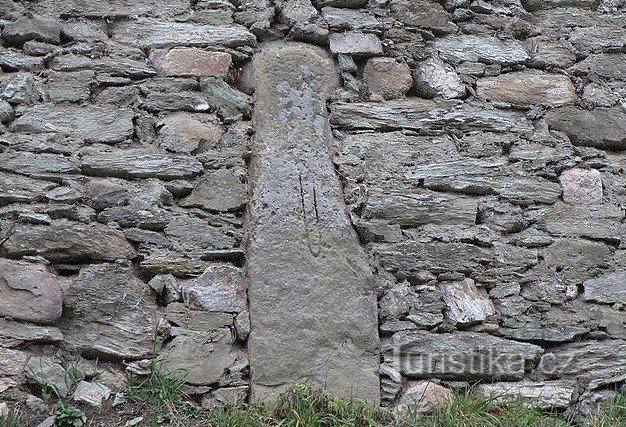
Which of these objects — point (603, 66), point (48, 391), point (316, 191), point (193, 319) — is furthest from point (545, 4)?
point (48, 391)

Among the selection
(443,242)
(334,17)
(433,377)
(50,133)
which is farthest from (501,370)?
(50,133)

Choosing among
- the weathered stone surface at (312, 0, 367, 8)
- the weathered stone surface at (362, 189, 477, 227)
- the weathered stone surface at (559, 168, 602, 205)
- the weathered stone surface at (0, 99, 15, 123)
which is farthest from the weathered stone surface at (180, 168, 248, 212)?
the weathered stone surface at (559, 168, 602, 205)

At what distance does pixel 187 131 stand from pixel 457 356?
4.44 feet

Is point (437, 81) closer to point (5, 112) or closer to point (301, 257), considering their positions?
point (301, 257)

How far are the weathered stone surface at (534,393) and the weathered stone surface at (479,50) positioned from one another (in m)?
1.46

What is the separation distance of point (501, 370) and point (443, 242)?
1.77ft

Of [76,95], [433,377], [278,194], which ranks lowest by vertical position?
[433,377]

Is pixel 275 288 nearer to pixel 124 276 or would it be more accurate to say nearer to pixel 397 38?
pixel 124 276

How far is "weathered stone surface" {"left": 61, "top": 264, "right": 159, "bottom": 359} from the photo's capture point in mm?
3127

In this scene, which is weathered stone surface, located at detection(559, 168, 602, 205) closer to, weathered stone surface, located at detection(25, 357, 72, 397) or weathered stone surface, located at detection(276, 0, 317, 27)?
weathered stone surface, located at detection(276, 0, 317, 27)

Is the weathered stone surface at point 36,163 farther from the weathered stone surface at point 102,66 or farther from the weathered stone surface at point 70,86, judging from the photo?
the weathered stone surface at point 102,66

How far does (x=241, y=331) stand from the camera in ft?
10.7

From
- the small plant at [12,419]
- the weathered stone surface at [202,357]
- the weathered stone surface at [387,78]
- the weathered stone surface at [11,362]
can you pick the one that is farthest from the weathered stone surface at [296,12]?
the small plant at [12,419]

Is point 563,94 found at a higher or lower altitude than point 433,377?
higher
